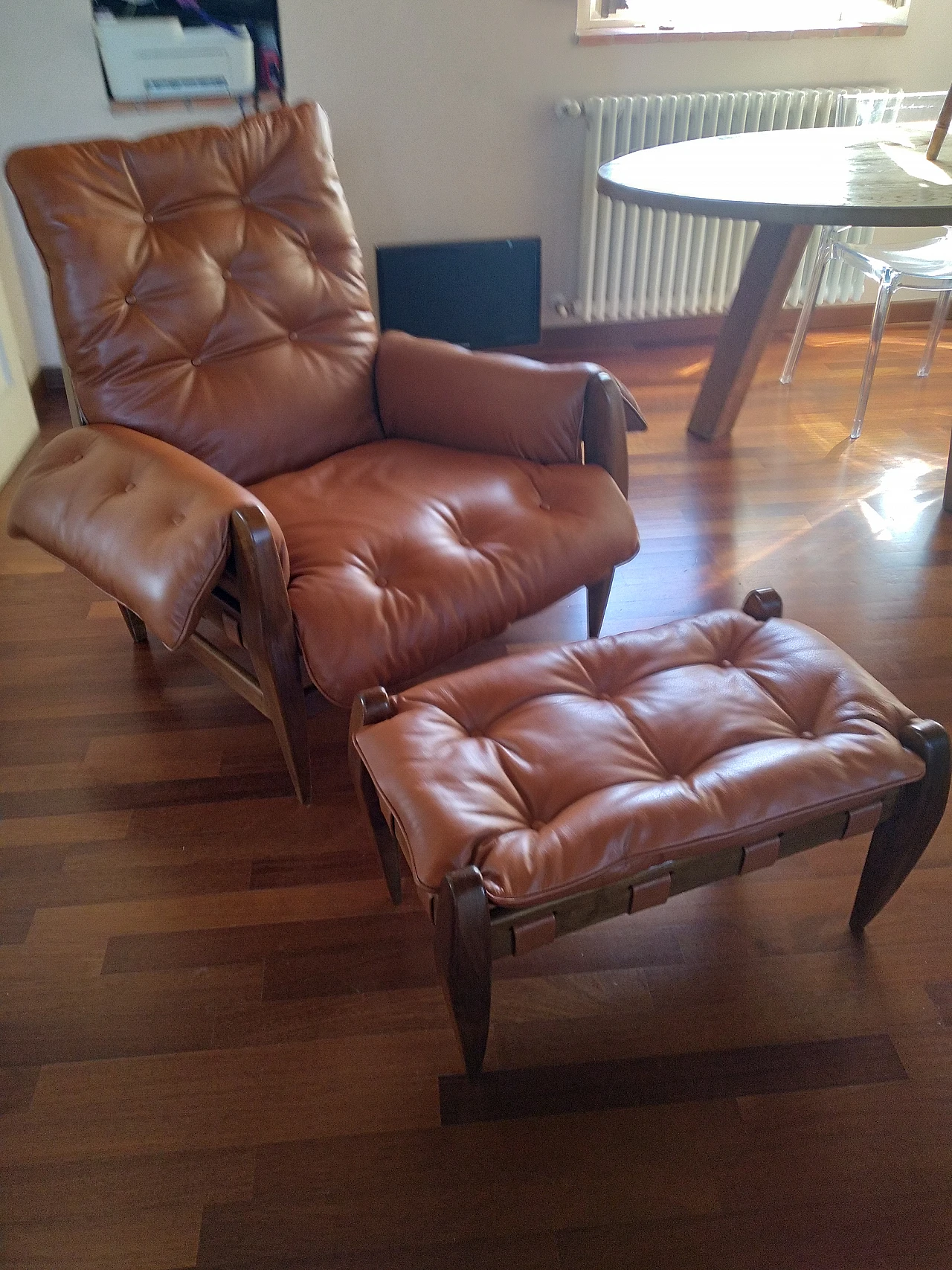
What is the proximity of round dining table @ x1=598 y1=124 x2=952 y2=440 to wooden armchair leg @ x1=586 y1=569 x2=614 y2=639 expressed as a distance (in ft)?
2.51

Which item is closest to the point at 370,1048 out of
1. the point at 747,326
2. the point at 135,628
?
the point at 135,628

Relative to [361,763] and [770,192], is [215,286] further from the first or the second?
[770,192]

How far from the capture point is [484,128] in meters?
2.93

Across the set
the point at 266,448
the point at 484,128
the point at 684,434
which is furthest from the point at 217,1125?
the point at 484,128

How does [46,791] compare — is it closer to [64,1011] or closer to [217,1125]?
[64,1011]

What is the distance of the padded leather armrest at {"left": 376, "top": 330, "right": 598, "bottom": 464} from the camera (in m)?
1.82

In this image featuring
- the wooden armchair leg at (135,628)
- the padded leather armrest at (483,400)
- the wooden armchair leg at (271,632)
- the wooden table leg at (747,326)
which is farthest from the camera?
the wooden table leg at (747,326)

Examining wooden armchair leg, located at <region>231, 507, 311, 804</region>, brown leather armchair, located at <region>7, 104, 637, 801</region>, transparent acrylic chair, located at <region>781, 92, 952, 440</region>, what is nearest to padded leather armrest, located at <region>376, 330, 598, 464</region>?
brown leather armchair, located at <region>7, 104, 637, 801</region>

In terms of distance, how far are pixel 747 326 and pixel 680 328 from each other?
2.82 ft

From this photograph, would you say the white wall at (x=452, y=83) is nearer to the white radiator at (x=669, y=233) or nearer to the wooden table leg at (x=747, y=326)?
the white radiator at (x=669, y=233)

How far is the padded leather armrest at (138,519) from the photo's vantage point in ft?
4.60

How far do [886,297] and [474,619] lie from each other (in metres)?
1.77

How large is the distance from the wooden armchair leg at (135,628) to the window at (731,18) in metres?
2.16

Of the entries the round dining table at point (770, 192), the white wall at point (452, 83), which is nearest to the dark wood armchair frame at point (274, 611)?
the round dining table at point (770, 192)
